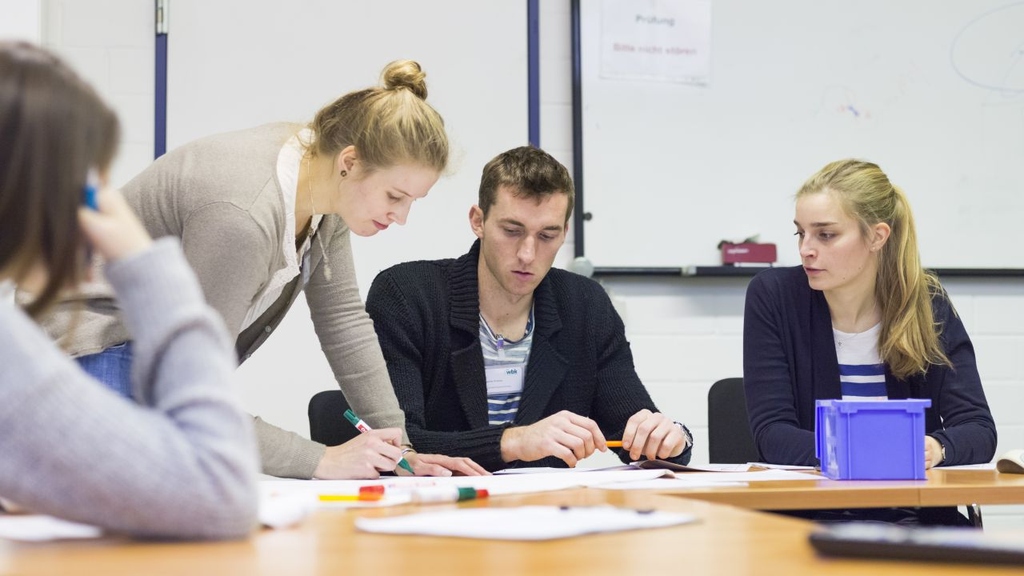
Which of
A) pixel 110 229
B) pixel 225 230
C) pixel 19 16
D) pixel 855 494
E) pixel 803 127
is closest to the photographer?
pixel 110 229

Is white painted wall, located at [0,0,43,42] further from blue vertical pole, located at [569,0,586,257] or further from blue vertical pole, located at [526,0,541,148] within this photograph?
blue vertical pole, located at [569,0,586,257]

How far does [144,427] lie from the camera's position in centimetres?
69

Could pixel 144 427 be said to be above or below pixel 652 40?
below

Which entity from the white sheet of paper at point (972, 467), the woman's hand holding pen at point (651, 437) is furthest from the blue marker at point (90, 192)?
the white sheet of paper at point (972, 467)

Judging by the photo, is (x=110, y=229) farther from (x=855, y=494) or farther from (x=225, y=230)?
(x=855, y=494)

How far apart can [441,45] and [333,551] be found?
2271 millimetres

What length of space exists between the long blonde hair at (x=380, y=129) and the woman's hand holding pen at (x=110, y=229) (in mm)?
926

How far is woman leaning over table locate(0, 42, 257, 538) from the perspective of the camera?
2.21 ft

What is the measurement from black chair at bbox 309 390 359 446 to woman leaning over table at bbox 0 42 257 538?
134cm

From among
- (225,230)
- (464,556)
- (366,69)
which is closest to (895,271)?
(225,230)

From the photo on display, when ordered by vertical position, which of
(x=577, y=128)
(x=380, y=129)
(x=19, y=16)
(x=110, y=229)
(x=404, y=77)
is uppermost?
(x=19, y=16)

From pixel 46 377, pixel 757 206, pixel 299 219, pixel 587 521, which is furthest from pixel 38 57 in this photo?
pixel 757 206

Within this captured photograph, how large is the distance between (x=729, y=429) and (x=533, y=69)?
3.78 feet

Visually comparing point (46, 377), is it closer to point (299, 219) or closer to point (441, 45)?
point (299, 219)
